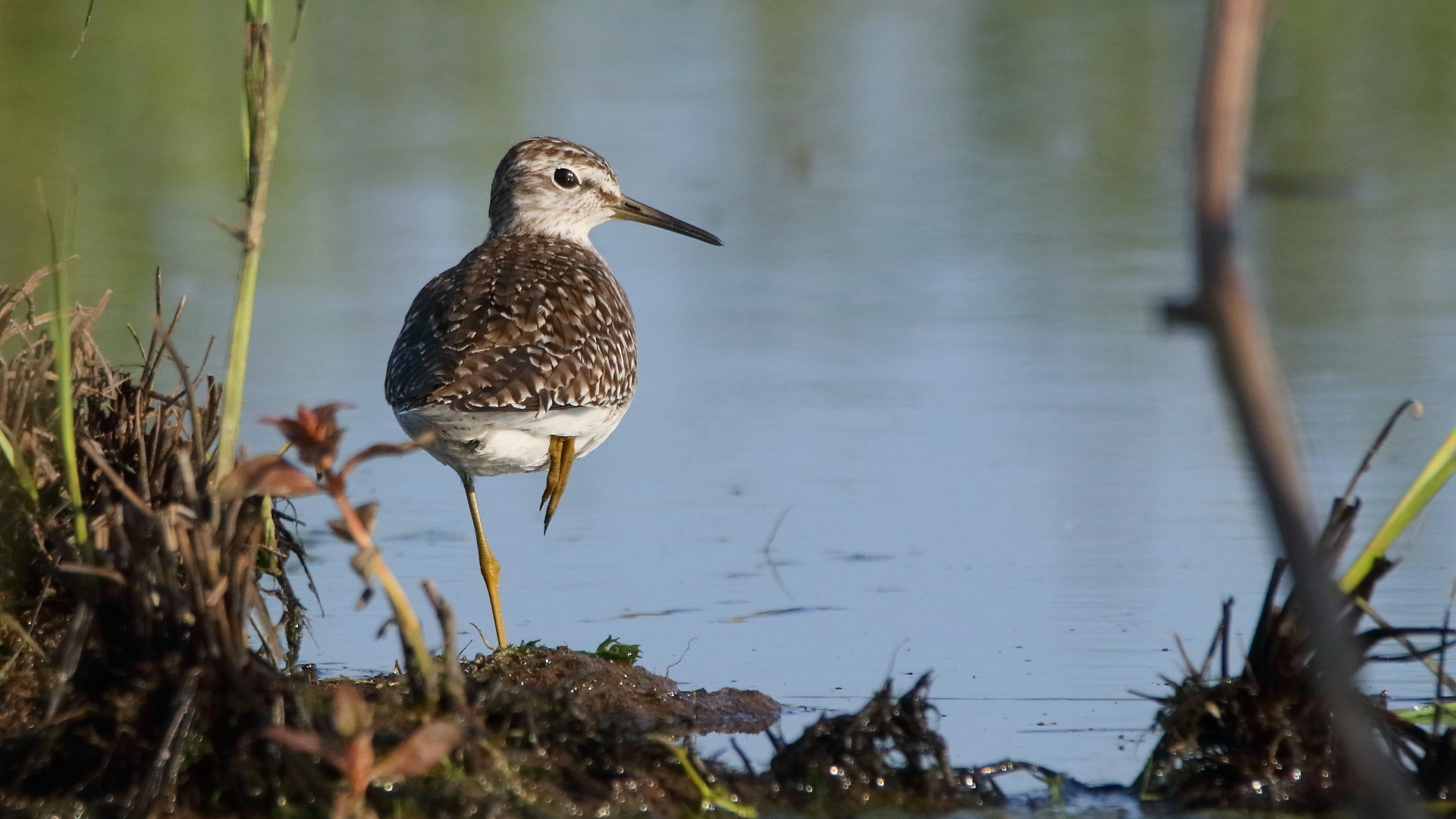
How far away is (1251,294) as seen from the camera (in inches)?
48.2

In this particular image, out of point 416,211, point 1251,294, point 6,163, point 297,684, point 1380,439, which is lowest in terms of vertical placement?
point 1251,294

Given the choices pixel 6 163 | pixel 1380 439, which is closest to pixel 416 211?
pixel 6 163

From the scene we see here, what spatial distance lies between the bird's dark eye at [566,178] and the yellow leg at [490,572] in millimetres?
1746

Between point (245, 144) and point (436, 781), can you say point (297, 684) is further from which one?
point (245, 144)

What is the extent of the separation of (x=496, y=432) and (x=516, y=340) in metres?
0.34

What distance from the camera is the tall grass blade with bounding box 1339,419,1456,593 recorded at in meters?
4.01

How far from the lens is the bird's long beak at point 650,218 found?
750cm

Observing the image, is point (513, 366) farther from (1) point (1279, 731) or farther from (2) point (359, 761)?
(1) point (1279, 731)

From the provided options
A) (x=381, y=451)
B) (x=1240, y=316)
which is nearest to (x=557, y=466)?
(x=381, y=451)

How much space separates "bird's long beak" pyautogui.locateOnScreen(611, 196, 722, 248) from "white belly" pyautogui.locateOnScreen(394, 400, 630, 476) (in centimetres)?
172

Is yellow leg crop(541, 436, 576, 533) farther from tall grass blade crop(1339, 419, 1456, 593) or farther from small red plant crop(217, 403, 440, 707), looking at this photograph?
tall grass blade crop(1339, 419, 1456, 593)

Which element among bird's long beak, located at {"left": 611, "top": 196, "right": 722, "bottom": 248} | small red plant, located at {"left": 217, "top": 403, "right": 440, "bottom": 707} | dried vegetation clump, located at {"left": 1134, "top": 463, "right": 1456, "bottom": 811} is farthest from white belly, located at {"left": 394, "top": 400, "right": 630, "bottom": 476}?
dried vegetation clump, located at {"left": 1134, "top": 463, "right": 1456, "bottom": 811}

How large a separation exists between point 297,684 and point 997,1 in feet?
61.1

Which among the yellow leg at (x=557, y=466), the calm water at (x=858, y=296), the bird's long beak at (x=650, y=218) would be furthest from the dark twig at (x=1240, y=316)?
the bird's long beak at (x=650, y=218)
